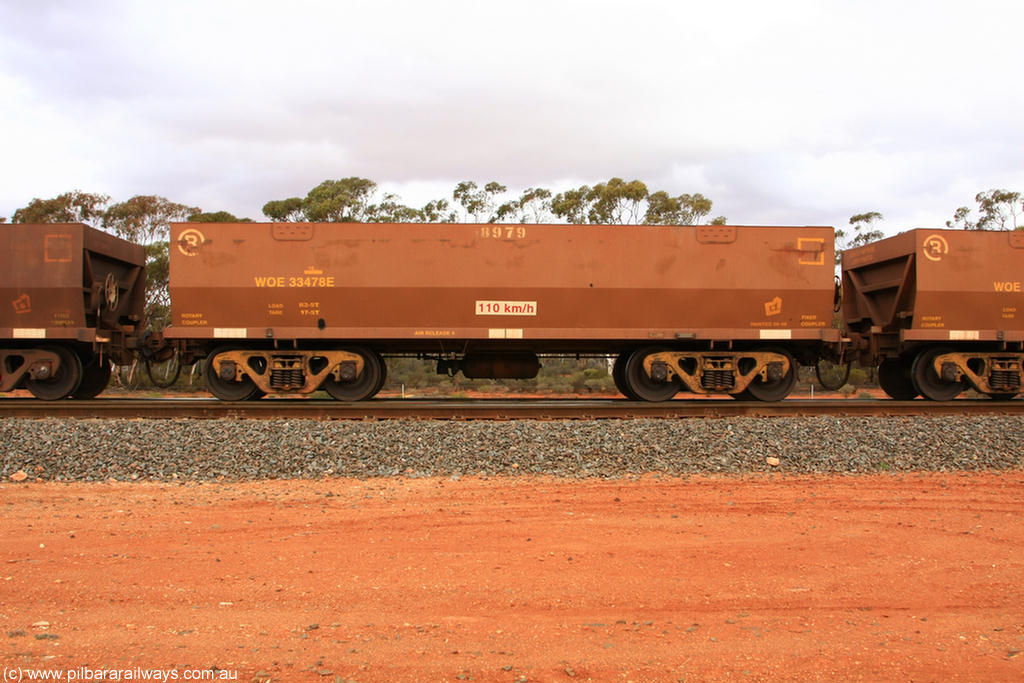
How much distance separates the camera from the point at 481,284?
10.5m

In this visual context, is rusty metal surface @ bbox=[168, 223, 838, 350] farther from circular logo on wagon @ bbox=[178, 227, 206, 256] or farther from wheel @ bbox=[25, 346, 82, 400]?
wheel @ bbox=[25, 346, 82, 400]

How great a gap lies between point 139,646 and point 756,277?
9.95m

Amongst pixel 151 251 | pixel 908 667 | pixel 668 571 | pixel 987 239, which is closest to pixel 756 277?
pixel 987 239

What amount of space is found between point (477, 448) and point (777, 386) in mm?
6339

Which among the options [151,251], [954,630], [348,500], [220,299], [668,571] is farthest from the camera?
[151,251]

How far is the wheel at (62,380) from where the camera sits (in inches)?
428

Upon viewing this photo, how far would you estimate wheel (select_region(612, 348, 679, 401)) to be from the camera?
10867 millimetres

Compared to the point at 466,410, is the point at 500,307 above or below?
above

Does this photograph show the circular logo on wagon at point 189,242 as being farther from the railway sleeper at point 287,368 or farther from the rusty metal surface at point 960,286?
the rusty metal surface at point 960,286

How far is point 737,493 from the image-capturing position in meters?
5.97

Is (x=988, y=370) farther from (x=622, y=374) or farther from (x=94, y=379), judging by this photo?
(x=94, y=379)

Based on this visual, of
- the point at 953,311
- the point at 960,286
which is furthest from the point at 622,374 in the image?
the point at 960,286

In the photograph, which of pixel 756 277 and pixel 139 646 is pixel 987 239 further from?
pixel 139 646

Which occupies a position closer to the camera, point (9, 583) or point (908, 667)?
point (908, 667)
